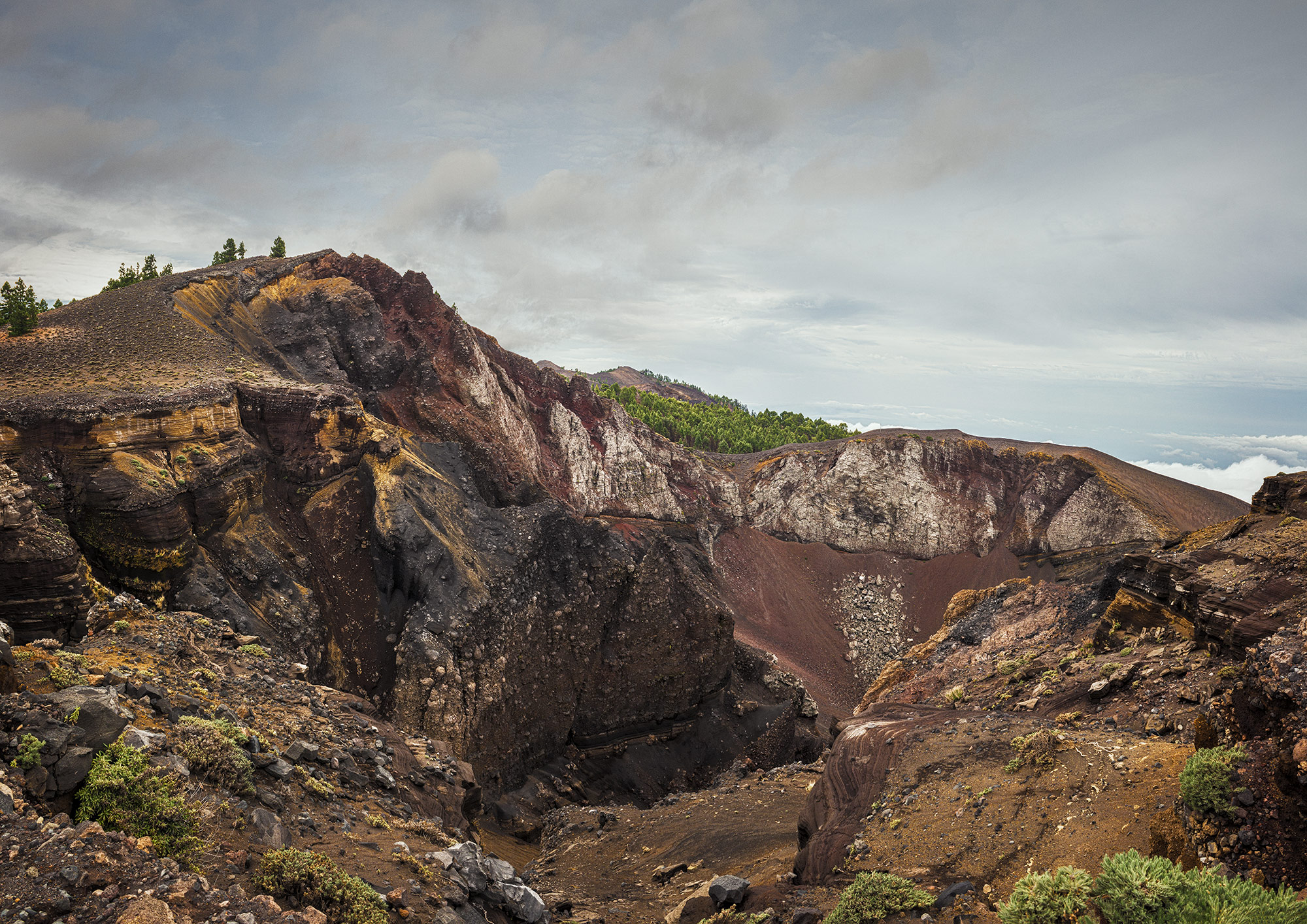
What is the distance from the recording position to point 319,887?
873cm

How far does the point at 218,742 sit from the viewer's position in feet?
35.2

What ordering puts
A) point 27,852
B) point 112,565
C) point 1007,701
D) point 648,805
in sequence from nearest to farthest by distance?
1. point 27,852
2. point 1007,701
3. point 112,565
4. point 648,805

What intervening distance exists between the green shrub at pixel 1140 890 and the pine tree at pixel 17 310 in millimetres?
38915

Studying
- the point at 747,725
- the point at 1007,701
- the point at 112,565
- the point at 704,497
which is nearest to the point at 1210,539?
the point at 1007,701

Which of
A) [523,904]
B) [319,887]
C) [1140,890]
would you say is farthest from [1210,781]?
[319,887]

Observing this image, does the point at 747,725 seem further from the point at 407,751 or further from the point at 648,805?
the point at 407,751

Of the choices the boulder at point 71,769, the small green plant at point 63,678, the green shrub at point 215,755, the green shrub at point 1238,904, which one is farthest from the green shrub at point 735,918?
the small green plant at point 63,678

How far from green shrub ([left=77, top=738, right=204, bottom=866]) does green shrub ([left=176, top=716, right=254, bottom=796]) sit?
1381mm

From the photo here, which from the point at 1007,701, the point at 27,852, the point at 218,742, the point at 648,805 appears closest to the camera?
the point at 27,852

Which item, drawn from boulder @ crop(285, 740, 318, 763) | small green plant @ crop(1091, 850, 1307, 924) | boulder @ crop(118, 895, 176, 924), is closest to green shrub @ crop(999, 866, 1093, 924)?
small green plant @ crop(1091, 850, 1307, 924)

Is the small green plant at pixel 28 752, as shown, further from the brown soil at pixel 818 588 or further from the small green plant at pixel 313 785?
the brown soil at pixel 818 588

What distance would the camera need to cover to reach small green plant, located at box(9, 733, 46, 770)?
25.6 ft

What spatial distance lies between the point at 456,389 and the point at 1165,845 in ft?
120

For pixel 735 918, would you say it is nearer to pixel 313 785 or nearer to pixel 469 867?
pixel 469 867
